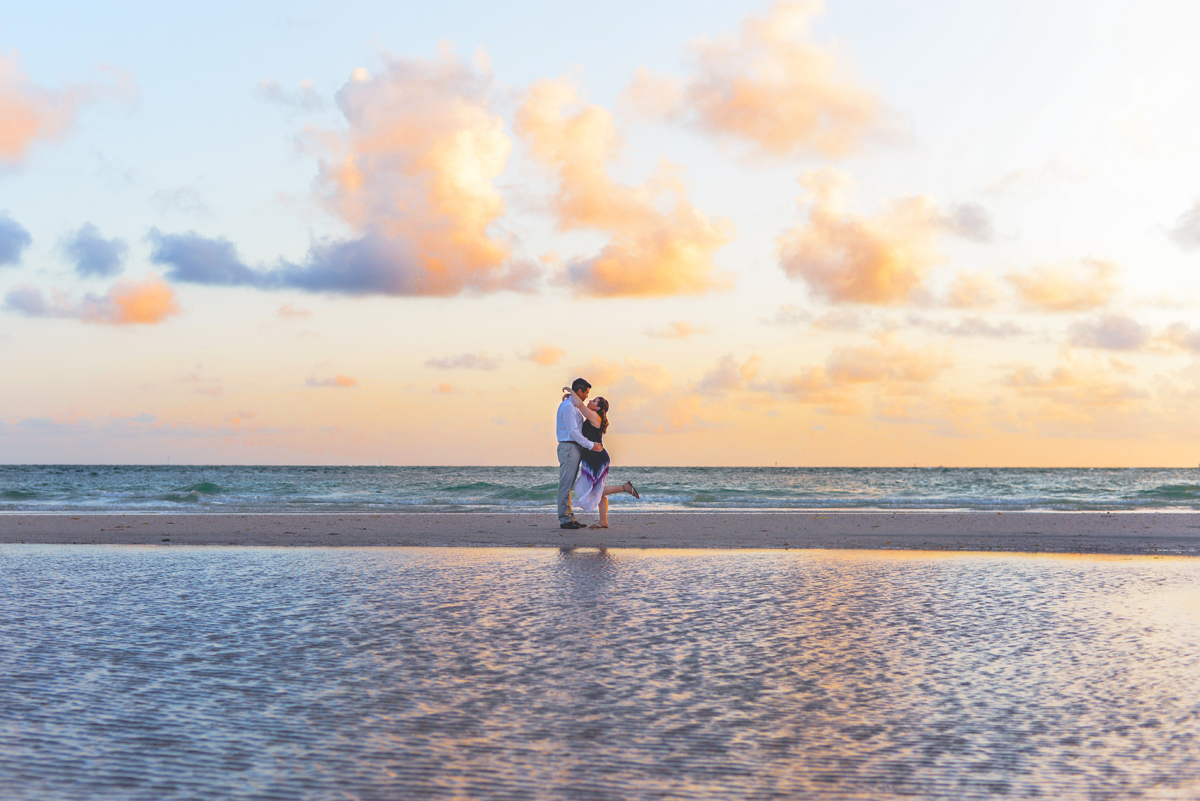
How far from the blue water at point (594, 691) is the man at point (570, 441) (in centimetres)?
621

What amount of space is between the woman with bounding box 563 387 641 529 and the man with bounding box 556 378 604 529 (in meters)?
0.09

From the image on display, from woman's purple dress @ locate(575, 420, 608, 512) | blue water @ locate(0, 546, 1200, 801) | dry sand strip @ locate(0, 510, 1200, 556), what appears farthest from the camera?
woman's purple dress @ locate(575, 420, 608, 512)

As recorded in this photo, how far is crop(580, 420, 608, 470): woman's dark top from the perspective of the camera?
1471 cm

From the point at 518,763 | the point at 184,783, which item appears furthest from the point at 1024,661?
the point at 184,783

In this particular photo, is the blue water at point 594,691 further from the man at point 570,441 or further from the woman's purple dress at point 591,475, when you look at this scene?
the woman's purple dress at point 591,475

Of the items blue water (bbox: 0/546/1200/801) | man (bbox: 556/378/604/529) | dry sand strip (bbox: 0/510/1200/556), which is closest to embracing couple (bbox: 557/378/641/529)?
man (bbox: 556/378/604/529)

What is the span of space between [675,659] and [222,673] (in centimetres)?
241

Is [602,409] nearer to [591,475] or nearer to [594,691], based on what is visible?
[591,475]

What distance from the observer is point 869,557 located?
37.5ft

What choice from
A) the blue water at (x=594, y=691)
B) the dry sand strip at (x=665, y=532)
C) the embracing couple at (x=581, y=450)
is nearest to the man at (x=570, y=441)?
the embracing couple at (x=581, y=450)

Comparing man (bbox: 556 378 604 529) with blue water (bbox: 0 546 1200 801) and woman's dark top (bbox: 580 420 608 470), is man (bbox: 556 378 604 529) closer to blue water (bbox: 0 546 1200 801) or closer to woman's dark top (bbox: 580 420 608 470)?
woman's dark top (bbox: 580 420 608 470)

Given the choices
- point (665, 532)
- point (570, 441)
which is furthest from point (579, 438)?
point (665, 532)

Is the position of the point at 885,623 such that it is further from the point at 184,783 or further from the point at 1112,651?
the point at 184,783

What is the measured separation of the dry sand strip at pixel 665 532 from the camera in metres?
13.3
